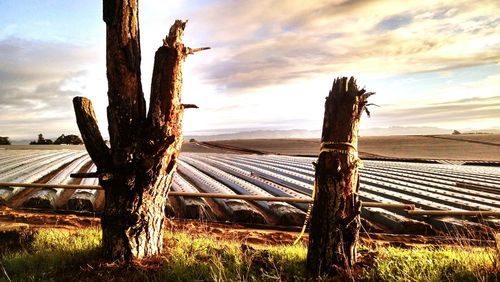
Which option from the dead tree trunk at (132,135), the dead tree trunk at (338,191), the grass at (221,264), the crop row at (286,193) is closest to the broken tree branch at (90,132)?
the dead tree trunk at (132,135)

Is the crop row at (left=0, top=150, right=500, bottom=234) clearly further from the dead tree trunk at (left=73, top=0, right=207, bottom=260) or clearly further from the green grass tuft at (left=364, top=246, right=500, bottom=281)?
the dead tree trunk at (left=73, top=0, right=207, bottom=260)

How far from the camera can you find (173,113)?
4.61 metres

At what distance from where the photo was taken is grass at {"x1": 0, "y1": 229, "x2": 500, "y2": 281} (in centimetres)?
401

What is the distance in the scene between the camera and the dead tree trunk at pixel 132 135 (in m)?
4.47

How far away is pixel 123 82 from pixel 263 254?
2.65 m

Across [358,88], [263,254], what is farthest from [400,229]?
[358,88]

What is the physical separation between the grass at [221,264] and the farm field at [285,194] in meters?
1.18

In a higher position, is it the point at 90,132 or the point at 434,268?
the point at 90,132

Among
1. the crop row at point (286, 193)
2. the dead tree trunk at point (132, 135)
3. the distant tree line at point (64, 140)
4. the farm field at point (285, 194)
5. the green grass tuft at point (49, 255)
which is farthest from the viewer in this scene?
the distant tree line at point (64, 140)

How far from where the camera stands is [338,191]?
3.99 meters

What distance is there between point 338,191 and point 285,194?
426 centimetres

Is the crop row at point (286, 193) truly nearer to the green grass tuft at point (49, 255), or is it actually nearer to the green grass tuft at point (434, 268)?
the green grass tuft at point (434, 268)

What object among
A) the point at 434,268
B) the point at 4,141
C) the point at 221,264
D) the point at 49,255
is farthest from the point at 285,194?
the point at 4,141

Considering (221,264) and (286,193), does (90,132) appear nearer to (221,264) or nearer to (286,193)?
(221,264)
